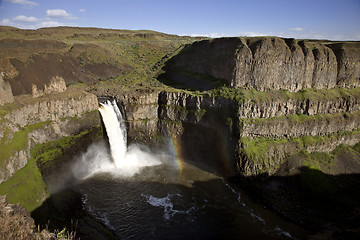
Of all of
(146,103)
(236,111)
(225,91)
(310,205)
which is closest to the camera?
(310,205)

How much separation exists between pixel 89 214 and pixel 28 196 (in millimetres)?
7098

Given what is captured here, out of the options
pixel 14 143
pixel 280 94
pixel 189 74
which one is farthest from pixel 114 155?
pixel 280 94

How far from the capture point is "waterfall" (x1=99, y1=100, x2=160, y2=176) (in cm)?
3809

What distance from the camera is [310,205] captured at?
28766 mm

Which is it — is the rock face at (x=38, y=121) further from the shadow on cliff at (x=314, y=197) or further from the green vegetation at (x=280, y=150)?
the shadow on cliff at (x=314, y=197)

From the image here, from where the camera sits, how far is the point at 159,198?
103ft

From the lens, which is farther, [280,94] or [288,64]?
[288,64]

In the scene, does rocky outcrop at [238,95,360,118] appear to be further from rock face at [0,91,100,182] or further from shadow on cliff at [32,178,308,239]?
rock face at [0,91,100,182]

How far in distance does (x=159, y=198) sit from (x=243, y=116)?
54.8ft

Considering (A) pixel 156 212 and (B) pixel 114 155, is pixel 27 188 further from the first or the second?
(B) pixel 114 155

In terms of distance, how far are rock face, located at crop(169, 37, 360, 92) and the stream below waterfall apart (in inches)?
675

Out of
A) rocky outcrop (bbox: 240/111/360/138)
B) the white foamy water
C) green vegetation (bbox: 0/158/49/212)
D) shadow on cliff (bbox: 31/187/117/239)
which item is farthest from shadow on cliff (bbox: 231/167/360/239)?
green vegetation (bbox: 0/158/49/212)

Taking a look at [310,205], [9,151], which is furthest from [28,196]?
[310,205]

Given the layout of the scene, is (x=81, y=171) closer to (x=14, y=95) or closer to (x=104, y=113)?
(x=104, y=113)
